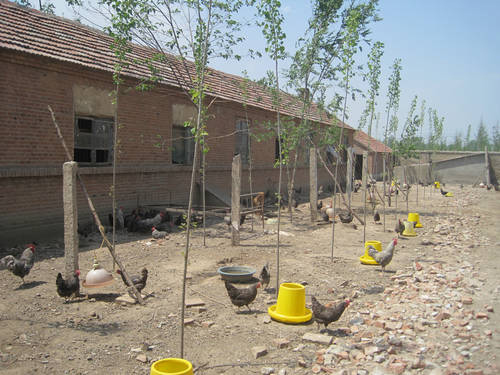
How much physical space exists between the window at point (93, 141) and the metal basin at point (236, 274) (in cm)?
612

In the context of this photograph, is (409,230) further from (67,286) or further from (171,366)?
(171,366)

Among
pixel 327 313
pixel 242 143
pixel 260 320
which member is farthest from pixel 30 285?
pixel 242 143

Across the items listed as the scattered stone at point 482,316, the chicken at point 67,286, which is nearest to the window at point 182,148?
the chicken at point 67,286

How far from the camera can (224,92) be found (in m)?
16.9

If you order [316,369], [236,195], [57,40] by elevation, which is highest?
[57,40]

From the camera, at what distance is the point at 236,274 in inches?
267

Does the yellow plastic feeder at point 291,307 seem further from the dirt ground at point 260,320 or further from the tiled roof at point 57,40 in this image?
the tiled roof at point 57,40

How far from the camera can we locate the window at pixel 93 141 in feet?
35.8

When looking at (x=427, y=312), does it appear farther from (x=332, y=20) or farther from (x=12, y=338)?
(x=332, y=20)

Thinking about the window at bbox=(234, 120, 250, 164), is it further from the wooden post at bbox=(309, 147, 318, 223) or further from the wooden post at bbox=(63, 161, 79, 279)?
the wooden post at bbox=(63, 161, 79, 279)

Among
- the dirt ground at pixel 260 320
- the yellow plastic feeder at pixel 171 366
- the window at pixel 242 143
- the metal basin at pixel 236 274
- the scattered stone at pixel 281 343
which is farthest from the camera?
the window at pixel 242 143

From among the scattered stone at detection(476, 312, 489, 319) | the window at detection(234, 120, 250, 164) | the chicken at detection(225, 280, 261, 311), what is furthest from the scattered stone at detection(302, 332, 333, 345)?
the window at detection(234, 120, 250, 164)

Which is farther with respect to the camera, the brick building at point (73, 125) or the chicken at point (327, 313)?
the brick building at point (73, 125)

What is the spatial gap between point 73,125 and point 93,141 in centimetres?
84
